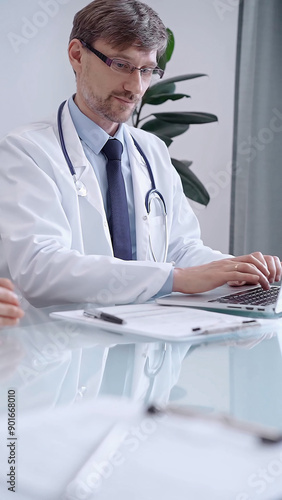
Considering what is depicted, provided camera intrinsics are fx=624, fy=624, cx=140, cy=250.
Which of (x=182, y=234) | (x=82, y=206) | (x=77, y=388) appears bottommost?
(x=182, y=234)

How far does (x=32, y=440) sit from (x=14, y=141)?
1159mm

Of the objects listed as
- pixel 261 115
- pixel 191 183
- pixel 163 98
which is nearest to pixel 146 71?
pixel 163 98

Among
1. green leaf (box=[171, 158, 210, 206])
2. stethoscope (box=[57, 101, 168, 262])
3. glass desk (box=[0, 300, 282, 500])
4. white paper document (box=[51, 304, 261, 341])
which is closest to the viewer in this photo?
glass desk (box=[0, 300, 282, 500])

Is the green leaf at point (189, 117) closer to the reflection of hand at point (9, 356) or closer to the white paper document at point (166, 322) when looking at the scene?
the white paper document at point (166, 322)

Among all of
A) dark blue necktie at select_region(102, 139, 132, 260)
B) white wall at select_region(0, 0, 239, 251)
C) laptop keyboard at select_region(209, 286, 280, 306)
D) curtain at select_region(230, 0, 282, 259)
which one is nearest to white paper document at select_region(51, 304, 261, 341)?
laptop keyboard at select_region(209, 286, 280, 306)

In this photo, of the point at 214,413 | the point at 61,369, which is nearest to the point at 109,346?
the point at 61,369

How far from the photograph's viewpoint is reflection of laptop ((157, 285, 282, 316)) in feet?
3.94

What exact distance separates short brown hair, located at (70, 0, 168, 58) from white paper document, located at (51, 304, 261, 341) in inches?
32.5

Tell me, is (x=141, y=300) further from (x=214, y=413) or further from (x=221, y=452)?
(x=221, y=452)

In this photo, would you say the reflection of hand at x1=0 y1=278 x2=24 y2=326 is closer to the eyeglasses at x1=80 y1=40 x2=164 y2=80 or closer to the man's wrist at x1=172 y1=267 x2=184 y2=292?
the man's wrist at x1=172 y1=267 x2=184 y2=292

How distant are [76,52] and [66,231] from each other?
60 cm

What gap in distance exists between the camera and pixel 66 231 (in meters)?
1.53

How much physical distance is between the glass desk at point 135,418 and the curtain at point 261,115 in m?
2.42

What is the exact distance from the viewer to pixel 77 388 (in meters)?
0.72
